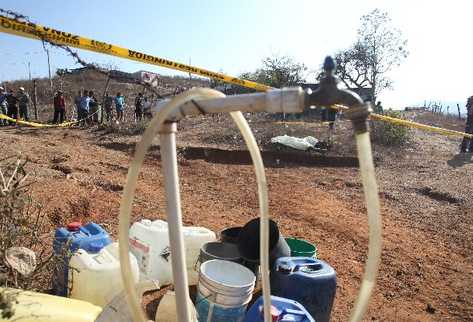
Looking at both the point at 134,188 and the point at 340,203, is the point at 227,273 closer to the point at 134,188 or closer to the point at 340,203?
the point at 134,188

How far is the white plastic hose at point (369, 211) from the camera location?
3.32ft

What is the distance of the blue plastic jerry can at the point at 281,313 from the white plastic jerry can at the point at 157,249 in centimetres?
92

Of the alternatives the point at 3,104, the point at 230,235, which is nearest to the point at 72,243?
the point at 230,235

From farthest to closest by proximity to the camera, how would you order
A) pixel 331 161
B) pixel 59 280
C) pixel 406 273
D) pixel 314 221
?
pixel 331 161
pixel 314 221
pixel 406 273
pixel 59 280

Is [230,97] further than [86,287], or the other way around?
[86,287]

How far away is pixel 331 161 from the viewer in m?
10.0

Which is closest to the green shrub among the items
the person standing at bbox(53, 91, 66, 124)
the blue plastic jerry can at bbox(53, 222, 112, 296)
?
the blue plastic jerry can at bbox(53, 222, 112, 296)

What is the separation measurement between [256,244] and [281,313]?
0.80 m

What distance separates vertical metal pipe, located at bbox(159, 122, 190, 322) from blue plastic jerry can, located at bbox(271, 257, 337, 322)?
5.11ft

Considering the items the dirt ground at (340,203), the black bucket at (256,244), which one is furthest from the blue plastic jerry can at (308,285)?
the dirt ground at (340,203)

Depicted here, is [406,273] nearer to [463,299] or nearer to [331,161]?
[463,299]

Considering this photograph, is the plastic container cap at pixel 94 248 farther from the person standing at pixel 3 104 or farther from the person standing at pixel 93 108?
the person standing at pixel 93 108

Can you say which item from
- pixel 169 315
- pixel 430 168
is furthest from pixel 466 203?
pixel 169 315

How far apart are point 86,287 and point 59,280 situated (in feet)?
1.00
